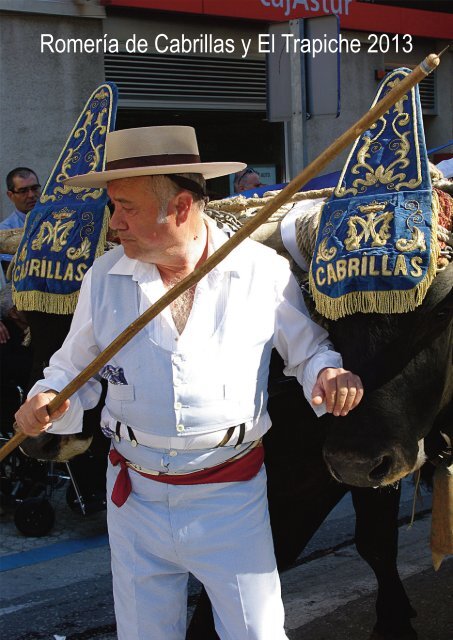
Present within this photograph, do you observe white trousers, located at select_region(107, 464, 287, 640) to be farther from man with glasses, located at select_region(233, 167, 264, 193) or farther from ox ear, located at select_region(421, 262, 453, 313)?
man with glasses, located at select_region(233, 167, 264, 193)

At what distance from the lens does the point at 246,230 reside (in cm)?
241

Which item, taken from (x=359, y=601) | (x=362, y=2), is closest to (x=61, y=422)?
(x=359, y=601)

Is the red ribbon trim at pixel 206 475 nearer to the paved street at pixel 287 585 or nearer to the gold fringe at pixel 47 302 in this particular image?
the gold fringe at pixel 47 302

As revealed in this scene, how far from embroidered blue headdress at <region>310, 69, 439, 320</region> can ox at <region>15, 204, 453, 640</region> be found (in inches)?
3.1

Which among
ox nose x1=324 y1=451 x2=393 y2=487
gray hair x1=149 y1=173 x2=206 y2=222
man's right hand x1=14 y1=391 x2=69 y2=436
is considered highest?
gray hair x1=149 y1=173 x2=206 y2=222

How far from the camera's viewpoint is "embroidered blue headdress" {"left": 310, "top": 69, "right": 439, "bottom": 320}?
2896 millimetres

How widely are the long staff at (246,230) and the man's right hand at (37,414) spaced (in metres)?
0.02

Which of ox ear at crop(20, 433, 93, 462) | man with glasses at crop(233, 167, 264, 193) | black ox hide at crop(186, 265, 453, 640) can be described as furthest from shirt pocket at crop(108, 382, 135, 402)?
man with glasses at crop(233, 167, 264, 193)

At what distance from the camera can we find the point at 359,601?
446 centimetres

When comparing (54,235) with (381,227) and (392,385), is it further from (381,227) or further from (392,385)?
(392,385)

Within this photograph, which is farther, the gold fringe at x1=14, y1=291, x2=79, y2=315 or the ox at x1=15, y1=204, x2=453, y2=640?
the gold fringe at x1=14, y1=291, x2=79, y2=315

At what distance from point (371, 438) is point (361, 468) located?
0.33ft

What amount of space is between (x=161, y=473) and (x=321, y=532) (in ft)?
10.1

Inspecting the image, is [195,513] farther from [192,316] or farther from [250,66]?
[250,66]
